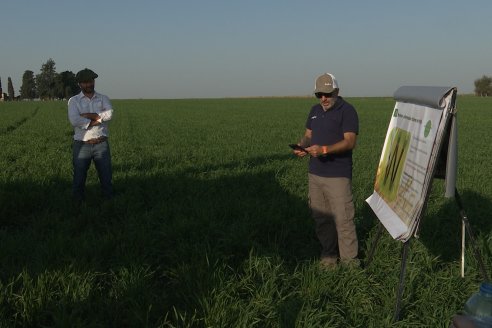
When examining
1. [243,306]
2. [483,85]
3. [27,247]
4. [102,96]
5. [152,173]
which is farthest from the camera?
[483,85]

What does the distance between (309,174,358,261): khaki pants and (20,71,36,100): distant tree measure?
491ft

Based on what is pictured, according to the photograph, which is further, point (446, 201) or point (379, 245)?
point (446, 201)

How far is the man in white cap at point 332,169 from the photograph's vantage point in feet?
13.9

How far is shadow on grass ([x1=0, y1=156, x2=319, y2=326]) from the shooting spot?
371 centimetres

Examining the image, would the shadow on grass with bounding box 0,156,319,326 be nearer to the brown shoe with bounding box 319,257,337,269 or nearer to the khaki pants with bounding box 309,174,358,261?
the brown shoe with bounding box 319,257,337,269

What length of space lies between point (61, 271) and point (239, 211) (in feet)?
8.98

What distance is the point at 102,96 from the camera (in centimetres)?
680

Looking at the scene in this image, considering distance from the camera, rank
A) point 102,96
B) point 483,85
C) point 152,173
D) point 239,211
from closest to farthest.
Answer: point 239,211 → point 102,96 → point 152,173 → point 483,85

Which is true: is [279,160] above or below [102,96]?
below

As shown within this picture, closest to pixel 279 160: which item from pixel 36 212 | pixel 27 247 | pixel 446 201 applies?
pixel 446 201

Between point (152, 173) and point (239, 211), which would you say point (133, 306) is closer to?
point (239, 211)

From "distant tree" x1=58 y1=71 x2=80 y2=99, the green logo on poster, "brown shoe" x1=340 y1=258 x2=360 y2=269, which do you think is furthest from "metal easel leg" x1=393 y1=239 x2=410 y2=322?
"distant tree" x1=58 y1=71 x2=80 y2=99

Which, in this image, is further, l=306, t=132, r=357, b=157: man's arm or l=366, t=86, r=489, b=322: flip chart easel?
l=306, t=132, r=357, b=157: man's arm

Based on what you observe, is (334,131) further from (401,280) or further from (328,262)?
(401,280)
